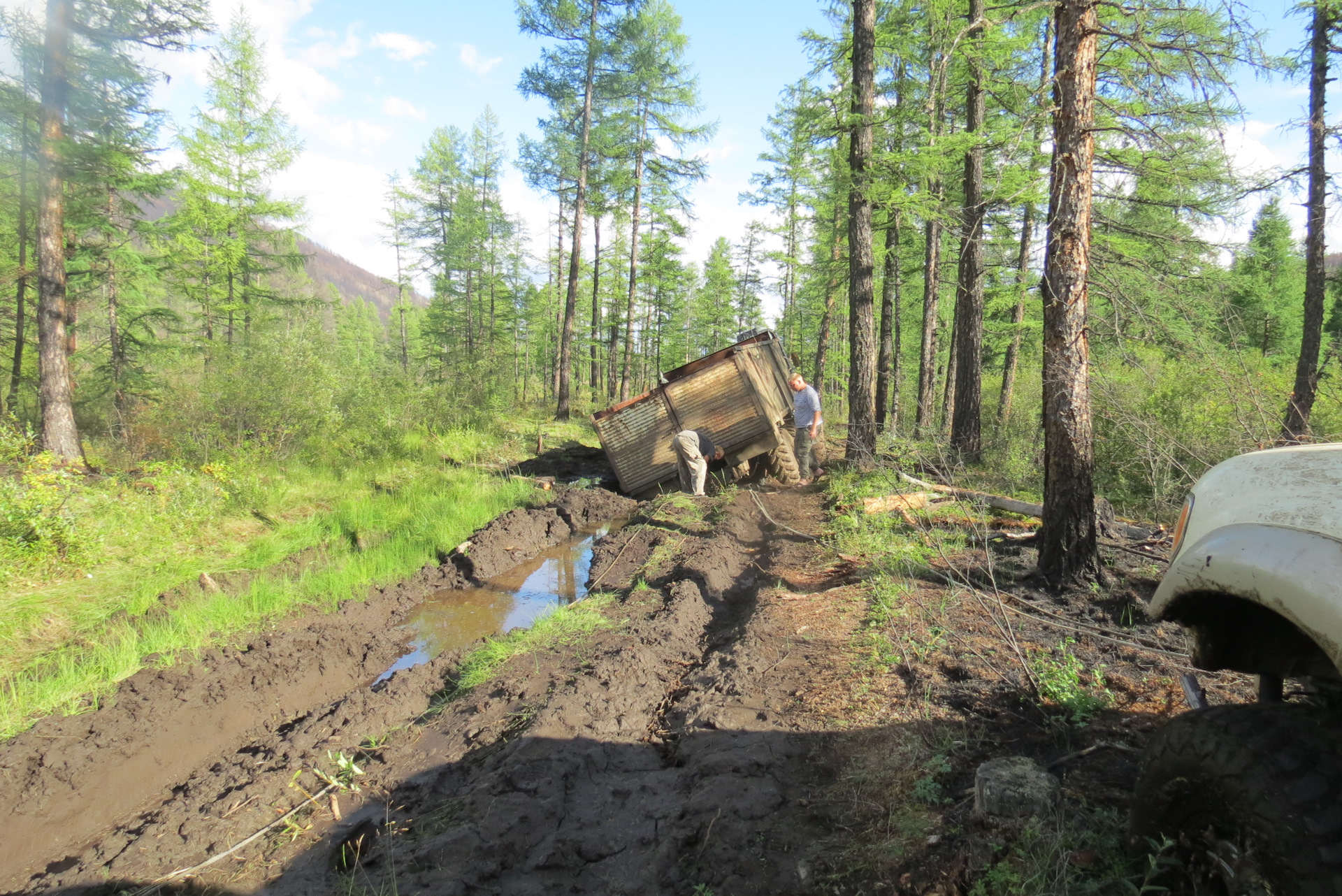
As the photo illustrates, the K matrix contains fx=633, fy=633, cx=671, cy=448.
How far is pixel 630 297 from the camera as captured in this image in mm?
22875

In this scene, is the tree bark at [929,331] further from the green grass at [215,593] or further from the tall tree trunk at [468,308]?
the tall tree trunk at [468,308]

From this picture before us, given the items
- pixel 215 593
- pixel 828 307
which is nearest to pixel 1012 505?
pixel 215 593

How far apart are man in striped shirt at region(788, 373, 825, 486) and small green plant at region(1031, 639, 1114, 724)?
24.4 ft

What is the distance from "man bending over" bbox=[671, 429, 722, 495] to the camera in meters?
10.7

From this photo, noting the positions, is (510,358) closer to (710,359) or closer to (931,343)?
(710,359)

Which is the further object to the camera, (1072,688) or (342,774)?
(342,774)

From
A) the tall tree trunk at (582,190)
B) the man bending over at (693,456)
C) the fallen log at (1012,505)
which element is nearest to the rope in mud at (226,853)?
the fallen log at (1012,505)

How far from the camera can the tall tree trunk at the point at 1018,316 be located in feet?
46.0

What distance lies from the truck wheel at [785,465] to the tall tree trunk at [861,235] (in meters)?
1.16

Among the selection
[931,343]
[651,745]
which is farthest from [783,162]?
[651,745]

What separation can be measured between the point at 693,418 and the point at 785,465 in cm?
200

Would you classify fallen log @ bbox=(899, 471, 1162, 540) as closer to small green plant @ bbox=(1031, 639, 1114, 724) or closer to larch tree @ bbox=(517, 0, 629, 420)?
small green plant @ bbox=(1031, 639, 1114, 724)

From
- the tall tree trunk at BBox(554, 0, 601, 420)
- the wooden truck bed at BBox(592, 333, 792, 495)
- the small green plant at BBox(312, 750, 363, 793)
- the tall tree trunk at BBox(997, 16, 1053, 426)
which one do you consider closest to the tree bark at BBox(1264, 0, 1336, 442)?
the tall tree trunk at BBox(997, 16, 1053, 426)

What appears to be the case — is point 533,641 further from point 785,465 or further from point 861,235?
point 861,235
